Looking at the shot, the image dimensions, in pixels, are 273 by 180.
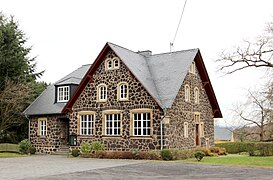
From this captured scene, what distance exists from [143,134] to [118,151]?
198 centimetres

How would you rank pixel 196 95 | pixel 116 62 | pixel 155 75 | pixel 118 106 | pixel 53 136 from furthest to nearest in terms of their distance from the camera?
1. pixel 53 136
2. pixel 196 95
3. pixel 155 75
4. pixel 116 62
5. pixel 118 106

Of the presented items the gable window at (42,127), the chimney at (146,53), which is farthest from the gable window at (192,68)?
the gable window at (42,127)

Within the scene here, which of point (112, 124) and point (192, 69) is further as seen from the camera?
point (192, 69)

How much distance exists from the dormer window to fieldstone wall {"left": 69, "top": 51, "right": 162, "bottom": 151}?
0.76 feet

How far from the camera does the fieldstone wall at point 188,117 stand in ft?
76.7

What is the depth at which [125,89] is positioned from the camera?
2473 cm

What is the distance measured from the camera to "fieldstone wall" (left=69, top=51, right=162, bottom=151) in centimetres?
2305

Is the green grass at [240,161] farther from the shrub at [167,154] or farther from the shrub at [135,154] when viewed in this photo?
the shrub at [135,154]

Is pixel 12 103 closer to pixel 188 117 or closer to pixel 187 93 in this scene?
pixel 187 93

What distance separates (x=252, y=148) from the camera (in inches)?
1187

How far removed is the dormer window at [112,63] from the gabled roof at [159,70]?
540mm

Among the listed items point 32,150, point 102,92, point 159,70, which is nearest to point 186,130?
point 159,70

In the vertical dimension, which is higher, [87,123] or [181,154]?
[87,123]

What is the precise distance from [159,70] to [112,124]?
17.2 feet
